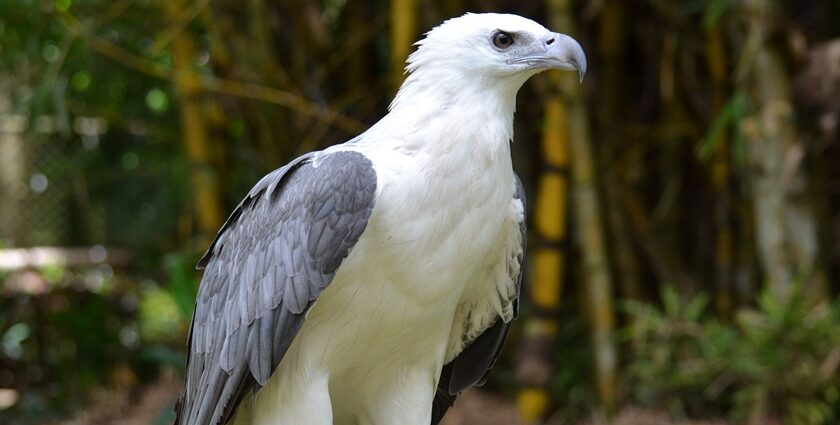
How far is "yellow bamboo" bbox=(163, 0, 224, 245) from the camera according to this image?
4.13 meters

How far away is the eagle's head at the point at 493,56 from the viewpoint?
223 centimetres

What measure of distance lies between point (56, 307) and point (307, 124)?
184cm

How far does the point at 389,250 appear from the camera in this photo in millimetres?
2174

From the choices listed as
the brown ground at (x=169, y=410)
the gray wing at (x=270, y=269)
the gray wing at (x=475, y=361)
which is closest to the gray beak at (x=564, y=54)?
the gray wing at (x=475, y=361)

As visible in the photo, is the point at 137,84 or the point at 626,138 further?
the point at 137,84

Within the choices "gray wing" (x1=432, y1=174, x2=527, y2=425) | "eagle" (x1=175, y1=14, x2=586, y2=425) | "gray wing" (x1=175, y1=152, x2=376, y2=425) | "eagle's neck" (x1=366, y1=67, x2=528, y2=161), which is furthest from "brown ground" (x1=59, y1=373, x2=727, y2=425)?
"eagle's neck" (x1=366, y1=67, x2=528, y2=161)

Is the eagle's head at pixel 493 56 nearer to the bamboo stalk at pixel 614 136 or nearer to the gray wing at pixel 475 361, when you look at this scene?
the gray wing at pixel 475 361

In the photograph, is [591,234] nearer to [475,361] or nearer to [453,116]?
[475,361]

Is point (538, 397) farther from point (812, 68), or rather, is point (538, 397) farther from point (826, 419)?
point (812, 68)

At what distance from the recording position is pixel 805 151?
3.67 meters

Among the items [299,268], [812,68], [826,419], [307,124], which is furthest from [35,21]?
[826,419]

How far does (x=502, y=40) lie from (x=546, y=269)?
1646 millimetres

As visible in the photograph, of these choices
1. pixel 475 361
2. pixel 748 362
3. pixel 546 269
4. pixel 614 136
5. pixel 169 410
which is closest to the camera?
pixel 475 361

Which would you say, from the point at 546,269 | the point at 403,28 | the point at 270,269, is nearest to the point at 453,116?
the point at 270,269
